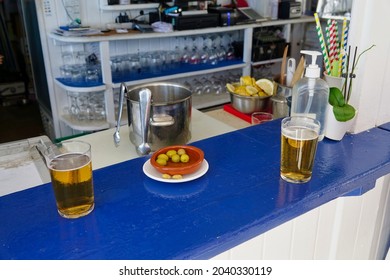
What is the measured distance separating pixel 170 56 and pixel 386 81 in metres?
2.54

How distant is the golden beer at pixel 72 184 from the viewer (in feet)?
2.54

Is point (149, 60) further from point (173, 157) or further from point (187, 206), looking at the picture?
point (187, 206)

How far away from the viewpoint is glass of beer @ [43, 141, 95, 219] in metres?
0.77

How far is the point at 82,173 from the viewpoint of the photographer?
78 centimetres

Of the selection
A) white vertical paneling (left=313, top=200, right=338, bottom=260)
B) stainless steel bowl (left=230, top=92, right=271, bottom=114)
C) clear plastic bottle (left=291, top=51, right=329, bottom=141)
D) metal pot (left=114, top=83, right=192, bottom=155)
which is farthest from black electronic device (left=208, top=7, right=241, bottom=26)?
white vertical paneling (left=313, top=200, right=338, bottom=260)

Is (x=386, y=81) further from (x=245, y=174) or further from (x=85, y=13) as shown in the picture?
Answer: (x=85, y=13)

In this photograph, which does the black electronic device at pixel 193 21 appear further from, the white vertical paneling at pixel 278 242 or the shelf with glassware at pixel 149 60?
the white vertical paneling at pixel 278 242

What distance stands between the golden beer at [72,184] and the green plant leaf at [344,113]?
0.66 meters

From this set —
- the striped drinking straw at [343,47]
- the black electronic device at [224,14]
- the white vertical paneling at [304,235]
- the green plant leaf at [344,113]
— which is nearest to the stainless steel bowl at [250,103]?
the striped drinking straw at [343,47]

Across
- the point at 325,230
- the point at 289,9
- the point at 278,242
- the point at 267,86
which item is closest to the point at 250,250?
the point at 278,242

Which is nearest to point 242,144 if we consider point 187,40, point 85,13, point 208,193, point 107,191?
point 208,193

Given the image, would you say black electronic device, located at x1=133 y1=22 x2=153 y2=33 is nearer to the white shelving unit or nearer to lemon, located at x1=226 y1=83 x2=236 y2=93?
the white shelving unit

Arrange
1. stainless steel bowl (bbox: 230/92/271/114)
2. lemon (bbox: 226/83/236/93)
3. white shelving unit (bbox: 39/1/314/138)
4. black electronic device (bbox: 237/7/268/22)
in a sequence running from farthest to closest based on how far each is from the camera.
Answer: black electronic device (bbox: 237/7/268/22)
white shelving unit (bbox: 39/1/314/138)
lemon (bbox: 226/83/236/93)
stainless steel bowl (bbox: 230/92/271/114)

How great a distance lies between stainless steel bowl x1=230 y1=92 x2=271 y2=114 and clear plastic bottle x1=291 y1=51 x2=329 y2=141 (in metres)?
0.82
